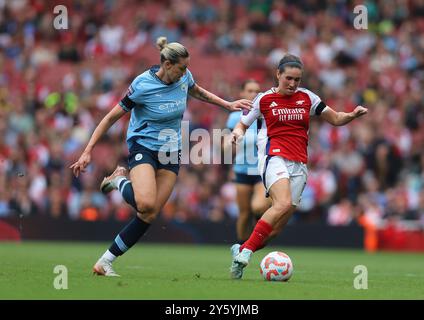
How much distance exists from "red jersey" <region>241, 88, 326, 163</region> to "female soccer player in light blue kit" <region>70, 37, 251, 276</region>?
0.26 m

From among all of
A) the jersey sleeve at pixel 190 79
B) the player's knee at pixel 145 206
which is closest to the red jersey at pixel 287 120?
the jersey sleeve at pixel 190 79

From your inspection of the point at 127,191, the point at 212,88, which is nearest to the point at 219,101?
the point at 127,191

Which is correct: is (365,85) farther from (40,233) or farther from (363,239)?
(40,233)

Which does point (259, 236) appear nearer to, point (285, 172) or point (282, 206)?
point (282, 206)

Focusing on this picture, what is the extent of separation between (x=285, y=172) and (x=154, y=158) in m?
1.43

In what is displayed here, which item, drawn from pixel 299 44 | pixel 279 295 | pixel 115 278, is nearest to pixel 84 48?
pixel 299 44

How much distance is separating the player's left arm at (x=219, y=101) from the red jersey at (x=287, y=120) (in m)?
0.13

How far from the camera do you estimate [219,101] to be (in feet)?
37.7

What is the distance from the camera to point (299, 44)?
25250 millimetres

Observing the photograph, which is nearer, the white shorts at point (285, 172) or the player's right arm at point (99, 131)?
the player's right arm at point (99, 131)

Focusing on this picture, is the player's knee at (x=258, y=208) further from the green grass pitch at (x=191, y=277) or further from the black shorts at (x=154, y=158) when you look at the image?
the black shorts at (x=154, y=158)

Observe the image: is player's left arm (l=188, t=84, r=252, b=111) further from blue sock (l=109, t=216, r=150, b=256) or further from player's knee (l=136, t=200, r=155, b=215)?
blue sock (l=109, t=216, r=150, b=256)

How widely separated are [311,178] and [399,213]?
82.5 inches

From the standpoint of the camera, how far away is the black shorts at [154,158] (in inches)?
434
